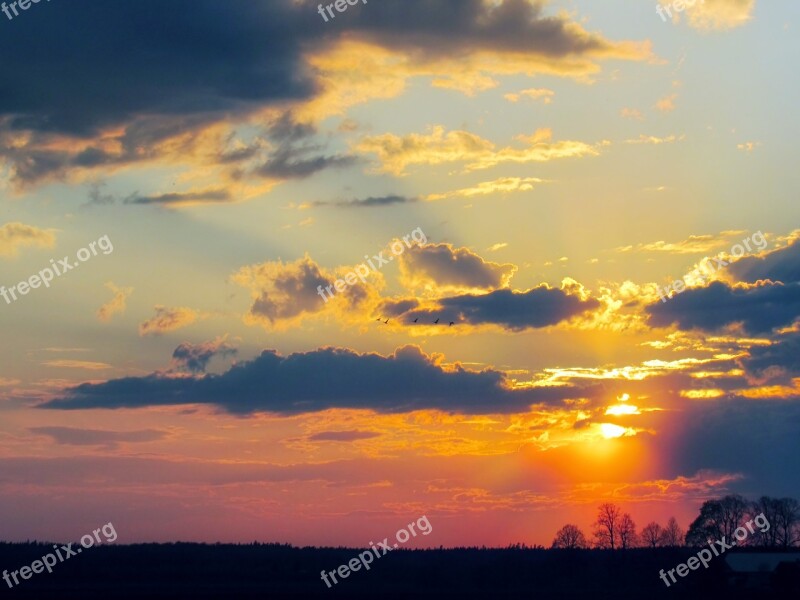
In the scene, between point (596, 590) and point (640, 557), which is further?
point (640, 557)

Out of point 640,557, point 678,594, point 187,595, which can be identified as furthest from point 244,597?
point 640,557

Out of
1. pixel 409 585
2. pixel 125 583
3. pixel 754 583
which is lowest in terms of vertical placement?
pixel 754 583

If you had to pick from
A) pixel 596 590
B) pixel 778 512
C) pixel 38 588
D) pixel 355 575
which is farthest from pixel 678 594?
pixel 778 512

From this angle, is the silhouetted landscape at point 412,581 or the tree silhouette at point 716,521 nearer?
the silhouetted landscape at point 412,581

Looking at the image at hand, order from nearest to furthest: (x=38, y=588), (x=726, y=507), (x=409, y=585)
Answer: (x=38, y=588)
(x=409, y=585)
(x=726, y=507)

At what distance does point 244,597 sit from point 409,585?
123 feet

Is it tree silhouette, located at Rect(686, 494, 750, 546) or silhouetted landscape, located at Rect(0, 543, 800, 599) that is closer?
silhouetted landscape, located at Rect(0, 543, 800, 599)

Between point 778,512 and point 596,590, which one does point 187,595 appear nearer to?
point 596,590

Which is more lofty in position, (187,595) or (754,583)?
(187,595)

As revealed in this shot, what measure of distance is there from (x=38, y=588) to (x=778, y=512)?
468ft

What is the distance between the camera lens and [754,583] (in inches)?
5002

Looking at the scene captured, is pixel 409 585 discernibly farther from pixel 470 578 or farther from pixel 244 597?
pixel 244 597

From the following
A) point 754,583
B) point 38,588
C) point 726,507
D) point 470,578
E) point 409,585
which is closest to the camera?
point 38,588

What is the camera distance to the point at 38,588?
114 meters
